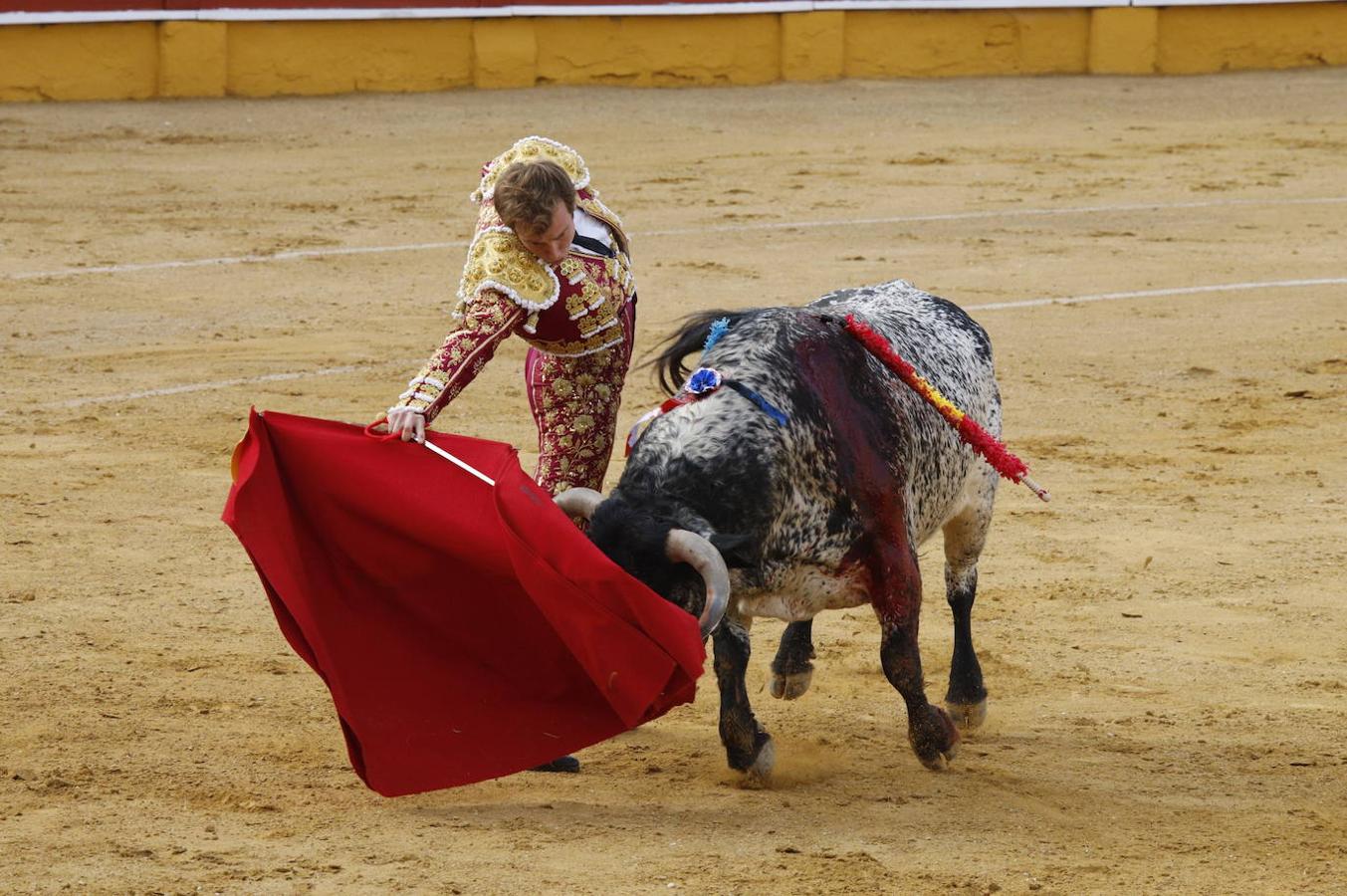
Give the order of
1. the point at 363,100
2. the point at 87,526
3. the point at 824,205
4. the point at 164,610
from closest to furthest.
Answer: the point at 164,610 → the point at 87,526 → the point at 824,205 → the point at 363,100

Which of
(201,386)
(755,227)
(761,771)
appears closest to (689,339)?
(761,771)

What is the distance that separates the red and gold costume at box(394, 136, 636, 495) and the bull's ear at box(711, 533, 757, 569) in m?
0.54

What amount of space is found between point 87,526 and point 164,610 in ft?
2.49

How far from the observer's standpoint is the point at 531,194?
3.38 m

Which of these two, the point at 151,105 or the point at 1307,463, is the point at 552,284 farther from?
the point at 151,105

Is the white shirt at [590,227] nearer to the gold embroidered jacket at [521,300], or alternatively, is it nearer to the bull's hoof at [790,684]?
the gold embroidered jacket at [521,300]

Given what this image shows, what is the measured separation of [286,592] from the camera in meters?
3.39

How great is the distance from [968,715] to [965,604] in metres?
0.25

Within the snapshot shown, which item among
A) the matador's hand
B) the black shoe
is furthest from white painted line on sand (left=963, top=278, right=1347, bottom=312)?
the matador's hand

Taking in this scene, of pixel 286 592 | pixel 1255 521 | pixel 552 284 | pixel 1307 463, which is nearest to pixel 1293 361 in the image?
pixel 1307 463

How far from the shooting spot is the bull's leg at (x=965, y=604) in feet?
13.4

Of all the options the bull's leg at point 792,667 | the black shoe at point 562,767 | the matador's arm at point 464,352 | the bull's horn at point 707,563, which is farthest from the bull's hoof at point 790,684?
the matador's arm at point 464,352

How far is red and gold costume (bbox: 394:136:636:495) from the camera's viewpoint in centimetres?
350

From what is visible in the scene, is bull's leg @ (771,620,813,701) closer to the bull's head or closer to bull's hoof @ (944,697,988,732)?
bull's hoof @ (944,697,988,732)
